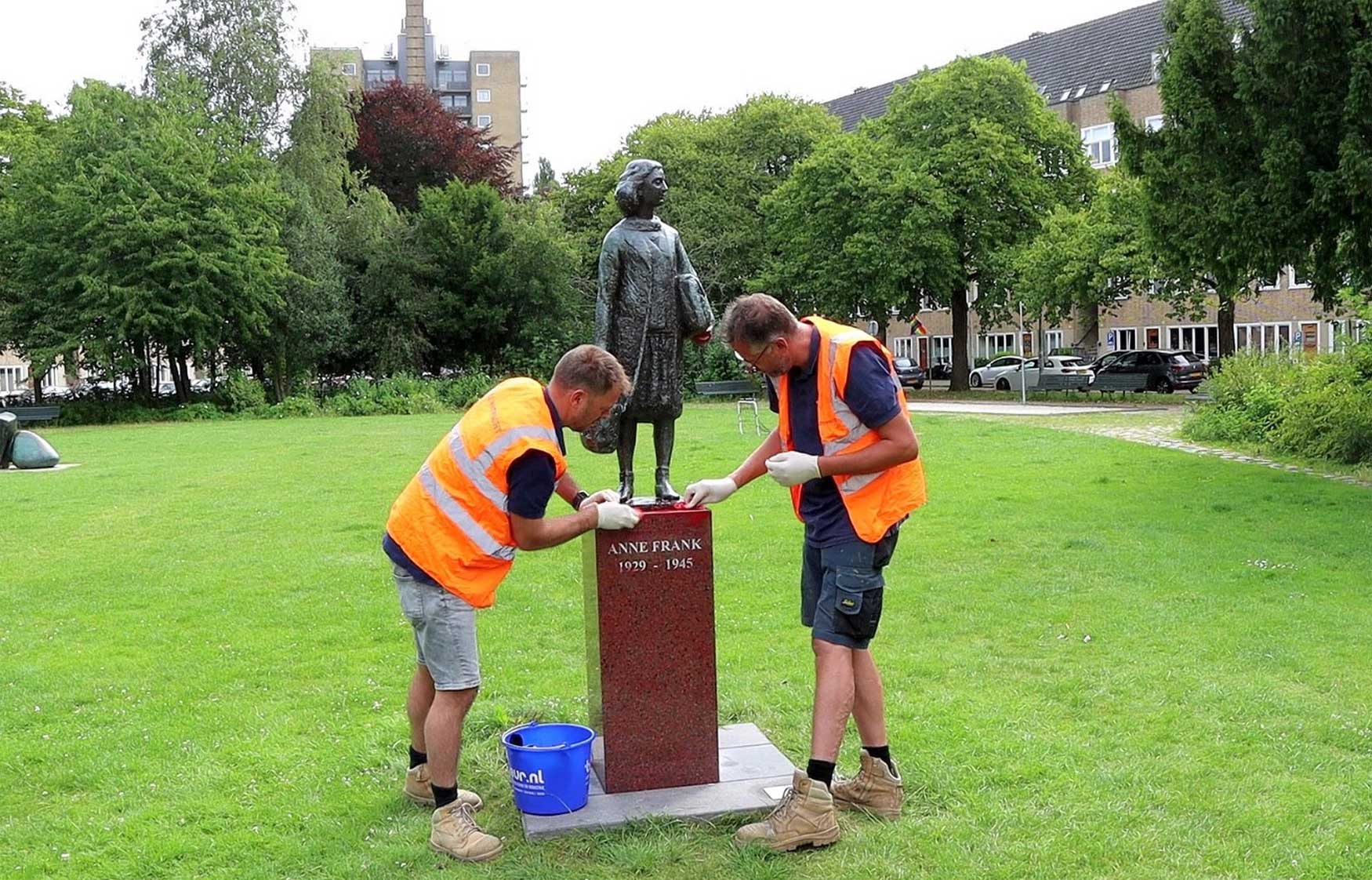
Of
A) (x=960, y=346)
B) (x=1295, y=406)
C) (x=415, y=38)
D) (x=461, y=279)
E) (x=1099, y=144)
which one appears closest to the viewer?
(x=1295, y=406)

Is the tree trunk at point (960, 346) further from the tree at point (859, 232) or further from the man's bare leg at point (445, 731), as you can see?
the man's bare leg at point (445, 731)

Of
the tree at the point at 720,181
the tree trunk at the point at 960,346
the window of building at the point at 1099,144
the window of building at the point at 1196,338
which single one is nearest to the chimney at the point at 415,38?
the tree at the point at 720,181

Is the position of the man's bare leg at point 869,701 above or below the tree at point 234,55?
below

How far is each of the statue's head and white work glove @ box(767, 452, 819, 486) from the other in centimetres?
210

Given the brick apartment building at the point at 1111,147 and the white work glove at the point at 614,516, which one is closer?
the white work glove at the point at 614,516

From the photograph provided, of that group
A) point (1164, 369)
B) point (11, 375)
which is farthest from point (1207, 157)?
point (11, 375)

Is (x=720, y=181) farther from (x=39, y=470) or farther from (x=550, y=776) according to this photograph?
(x=550, y=776)

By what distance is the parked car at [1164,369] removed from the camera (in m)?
33.8

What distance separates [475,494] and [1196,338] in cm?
5066

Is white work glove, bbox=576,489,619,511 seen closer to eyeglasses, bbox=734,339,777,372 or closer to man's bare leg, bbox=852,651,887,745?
eyeglasses, bbox=734,339,777,372

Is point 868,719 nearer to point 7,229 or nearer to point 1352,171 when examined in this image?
point 1352,171

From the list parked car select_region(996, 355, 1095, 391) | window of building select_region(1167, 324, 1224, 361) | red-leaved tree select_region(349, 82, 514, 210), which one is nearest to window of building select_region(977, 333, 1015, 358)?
window of building select_region(1167, 324, 1224, 361)

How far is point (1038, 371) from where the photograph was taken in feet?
127

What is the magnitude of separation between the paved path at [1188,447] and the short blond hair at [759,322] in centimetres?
1178
